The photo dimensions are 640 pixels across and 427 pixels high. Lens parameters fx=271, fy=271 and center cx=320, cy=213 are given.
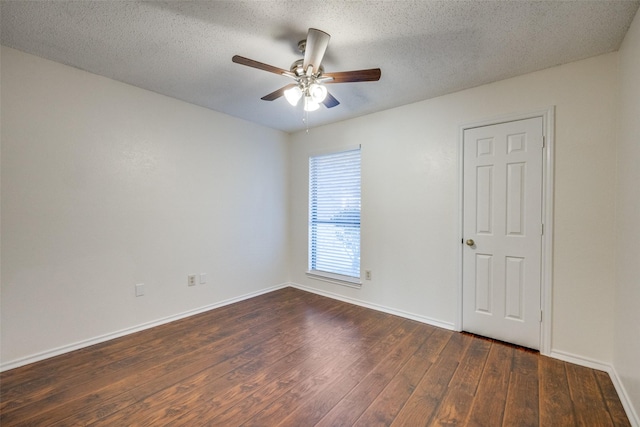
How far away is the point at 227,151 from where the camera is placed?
357cm

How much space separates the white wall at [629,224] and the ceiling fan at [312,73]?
1.63 m

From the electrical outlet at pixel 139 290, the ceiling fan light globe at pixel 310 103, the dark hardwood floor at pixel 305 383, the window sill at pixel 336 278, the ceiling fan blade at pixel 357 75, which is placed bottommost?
the dark hardwood floor at pixel 305 383

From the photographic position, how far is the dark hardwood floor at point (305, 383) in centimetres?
165

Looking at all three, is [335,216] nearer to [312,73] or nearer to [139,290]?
[312,73]

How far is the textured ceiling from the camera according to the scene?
1.67 meters

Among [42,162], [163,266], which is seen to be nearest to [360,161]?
[163,266]

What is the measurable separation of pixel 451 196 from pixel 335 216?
160 cm

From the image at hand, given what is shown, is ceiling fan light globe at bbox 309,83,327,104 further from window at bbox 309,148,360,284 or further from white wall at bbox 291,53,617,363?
window at bbox 309,148,360,284

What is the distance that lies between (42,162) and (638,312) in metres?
4.31

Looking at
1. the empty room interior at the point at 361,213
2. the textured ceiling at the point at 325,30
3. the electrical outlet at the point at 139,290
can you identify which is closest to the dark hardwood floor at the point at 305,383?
the empty room interior at the point at 361,213

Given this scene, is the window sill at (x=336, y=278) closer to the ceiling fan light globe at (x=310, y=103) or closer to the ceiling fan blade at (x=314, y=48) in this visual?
the ceiling fan light globe at (x=310, y=103)

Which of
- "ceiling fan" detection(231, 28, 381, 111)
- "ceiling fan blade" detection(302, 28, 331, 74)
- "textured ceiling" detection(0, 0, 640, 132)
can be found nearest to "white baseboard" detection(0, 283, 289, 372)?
"textured ceiling" detection(0, 0, 640, 132)

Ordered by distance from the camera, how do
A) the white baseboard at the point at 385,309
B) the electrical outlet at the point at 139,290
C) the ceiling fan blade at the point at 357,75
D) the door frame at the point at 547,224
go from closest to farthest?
the ceiling fan blade at the point at 357,75
the door frame at the point at 547,224
the electrical outlet at the point at 139,290
the white baseboard at the point at 385,309

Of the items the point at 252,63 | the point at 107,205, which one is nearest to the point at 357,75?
the point at 252,63
